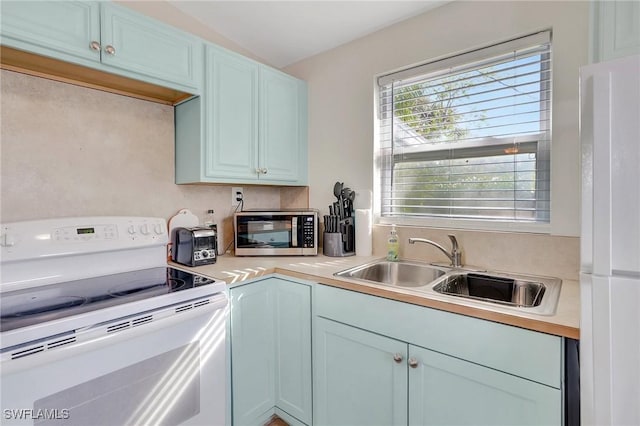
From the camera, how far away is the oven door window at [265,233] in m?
2.02

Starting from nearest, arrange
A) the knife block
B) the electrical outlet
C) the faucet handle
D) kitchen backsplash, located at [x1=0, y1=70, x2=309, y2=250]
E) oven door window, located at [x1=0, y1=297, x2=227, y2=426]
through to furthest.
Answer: oven door window, located at [x1=0, y1=297, x2=227, y2=426] → kitchen backsplash, located at [x1=0, y1=70, x2=309, y2=250] → the faucet handle → the knife block → the electrical outlet

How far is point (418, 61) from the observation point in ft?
6.05

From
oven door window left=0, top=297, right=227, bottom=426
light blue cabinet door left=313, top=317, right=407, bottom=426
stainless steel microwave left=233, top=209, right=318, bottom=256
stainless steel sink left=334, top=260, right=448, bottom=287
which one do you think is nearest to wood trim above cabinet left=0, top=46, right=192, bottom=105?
stainless steel microwave left=233, top=209, right=318, bottom=256

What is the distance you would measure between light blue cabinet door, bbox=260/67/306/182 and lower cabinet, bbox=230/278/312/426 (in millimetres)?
815

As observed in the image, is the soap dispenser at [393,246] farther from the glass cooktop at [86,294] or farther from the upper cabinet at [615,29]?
the upper cabinet at [615,29]

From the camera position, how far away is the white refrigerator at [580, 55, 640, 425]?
2.32 feet

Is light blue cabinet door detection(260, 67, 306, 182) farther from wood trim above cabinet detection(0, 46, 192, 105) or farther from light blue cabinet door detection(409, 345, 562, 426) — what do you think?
light blue cabinet door detection(409, 345, 562, 426)

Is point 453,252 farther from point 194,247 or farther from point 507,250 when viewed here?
point 194,247

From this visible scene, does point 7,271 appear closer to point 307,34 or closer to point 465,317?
point 465,317

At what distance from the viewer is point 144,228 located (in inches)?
66.5

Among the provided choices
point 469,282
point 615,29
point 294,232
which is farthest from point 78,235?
point 615,29

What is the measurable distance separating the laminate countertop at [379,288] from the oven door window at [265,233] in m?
0.10

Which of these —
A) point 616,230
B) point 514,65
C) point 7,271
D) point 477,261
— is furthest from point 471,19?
Result: point 7,271

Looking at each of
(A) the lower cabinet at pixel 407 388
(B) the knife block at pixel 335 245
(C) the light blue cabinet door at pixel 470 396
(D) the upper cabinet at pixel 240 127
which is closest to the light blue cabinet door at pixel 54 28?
(D) the upper cabinet at pixel 240 127
